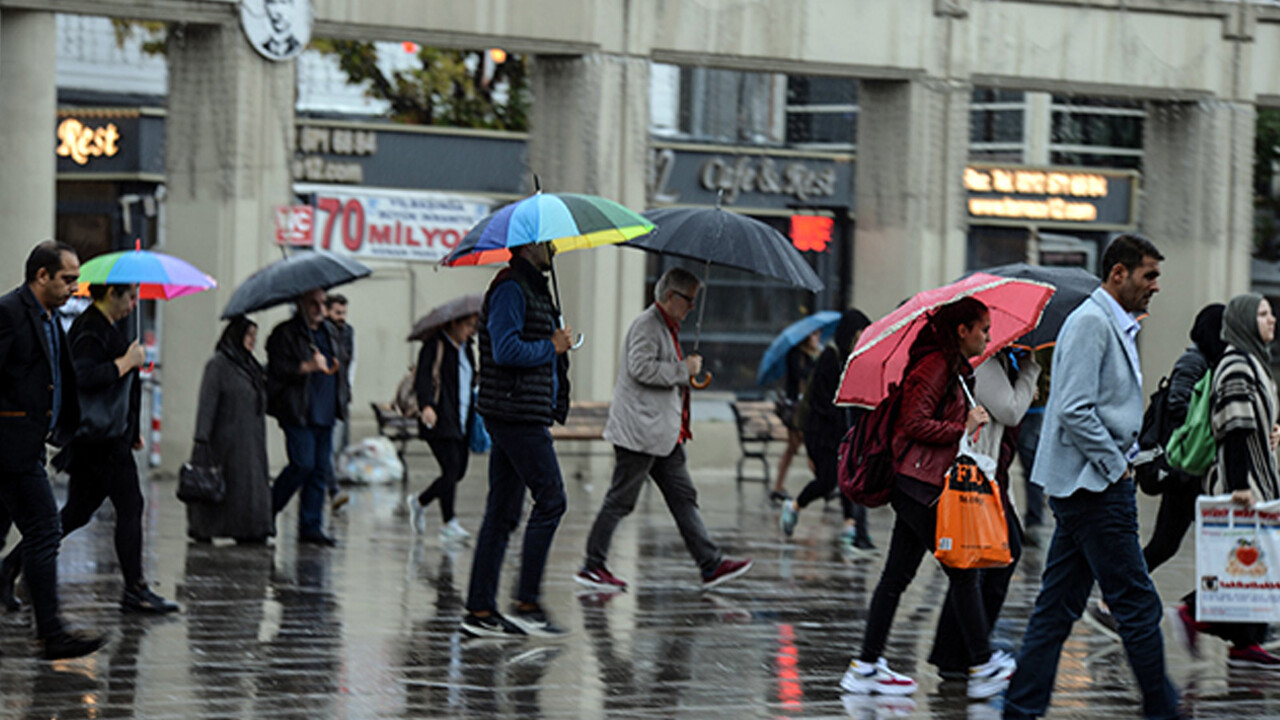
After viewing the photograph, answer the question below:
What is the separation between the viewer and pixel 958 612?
825 centimetres

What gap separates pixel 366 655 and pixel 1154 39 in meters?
15.4

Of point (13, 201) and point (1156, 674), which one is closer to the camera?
point (1156, 674)

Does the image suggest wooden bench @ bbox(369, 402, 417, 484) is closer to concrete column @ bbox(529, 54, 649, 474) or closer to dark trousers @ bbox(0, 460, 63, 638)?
concrete column @ bbox(529, 54, 649, 474)

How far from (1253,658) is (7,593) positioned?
6148 mm

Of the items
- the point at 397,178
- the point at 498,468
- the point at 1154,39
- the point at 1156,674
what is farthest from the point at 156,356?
the point at 1156,674

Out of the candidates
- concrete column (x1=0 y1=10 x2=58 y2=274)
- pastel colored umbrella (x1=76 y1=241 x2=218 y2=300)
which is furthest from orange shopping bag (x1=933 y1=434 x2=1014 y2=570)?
concrete column (x1=0 y1=10 x2=58 y2=274)

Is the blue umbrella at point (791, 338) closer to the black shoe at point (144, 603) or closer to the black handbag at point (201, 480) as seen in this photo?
the black handbag at point (201, 480)

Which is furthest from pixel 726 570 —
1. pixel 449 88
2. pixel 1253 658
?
pixel 449 88

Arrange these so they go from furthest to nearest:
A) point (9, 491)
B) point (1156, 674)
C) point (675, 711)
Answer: point (9, 491) < point (675, 711) < point (1156, 674)

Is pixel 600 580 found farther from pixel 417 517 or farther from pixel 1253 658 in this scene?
pixel 1253 658

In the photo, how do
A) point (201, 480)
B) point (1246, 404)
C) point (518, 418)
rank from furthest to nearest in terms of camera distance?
point (201, 480) < point (518, 418) < point (1246, 404)

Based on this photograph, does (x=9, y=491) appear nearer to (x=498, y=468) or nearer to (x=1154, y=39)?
(x=498, y=468)

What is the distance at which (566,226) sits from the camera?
9.16m

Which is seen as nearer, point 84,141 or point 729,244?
point 729,244
